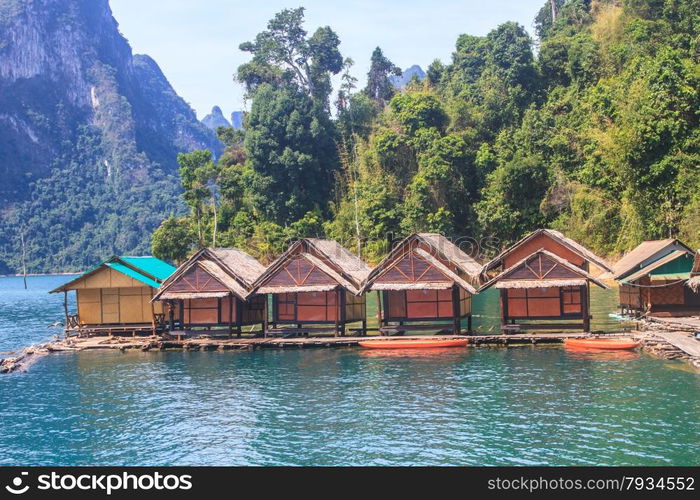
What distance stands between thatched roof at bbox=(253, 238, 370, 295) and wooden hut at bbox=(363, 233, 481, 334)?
1455mm

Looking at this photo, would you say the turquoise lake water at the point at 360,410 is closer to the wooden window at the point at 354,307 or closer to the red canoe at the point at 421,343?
the red canoe at the point at 421,343

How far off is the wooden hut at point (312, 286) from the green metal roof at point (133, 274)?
6.65 m

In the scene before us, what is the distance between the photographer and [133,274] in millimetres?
38188

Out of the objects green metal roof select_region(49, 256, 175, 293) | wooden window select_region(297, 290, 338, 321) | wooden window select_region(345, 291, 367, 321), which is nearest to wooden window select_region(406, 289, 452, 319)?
wooden window select_region(345, 291, 367, 321)

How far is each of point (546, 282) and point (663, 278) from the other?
818cm

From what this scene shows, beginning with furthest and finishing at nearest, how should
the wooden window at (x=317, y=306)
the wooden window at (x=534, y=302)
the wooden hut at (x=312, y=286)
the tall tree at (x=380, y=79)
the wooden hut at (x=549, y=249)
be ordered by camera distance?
the tall tree at (x=380, y=79), the wooden window at (x=317, y=306), the wooden hut at (x=549, y=249), the wooden hut at (x=312, y=286), the wooden window at (x=534, y=302)

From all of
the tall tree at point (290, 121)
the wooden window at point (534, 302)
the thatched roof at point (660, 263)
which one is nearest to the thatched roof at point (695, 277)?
the thatched roof at point (660, 263)

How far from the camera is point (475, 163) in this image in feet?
223

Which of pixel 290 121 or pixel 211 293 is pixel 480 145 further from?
pixel 211 293

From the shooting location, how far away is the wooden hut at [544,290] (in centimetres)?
3250

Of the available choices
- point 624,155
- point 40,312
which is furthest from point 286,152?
point 624,155

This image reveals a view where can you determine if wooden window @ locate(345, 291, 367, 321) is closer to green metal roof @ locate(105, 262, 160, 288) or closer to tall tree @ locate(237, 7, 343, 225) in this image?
green metal roof @ locate(105, 262, 160, 288)

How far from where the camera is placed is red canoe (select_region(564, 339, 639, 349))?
101ft

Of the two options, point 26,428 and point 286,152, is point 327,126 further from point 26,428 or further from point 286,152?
point 26,428
